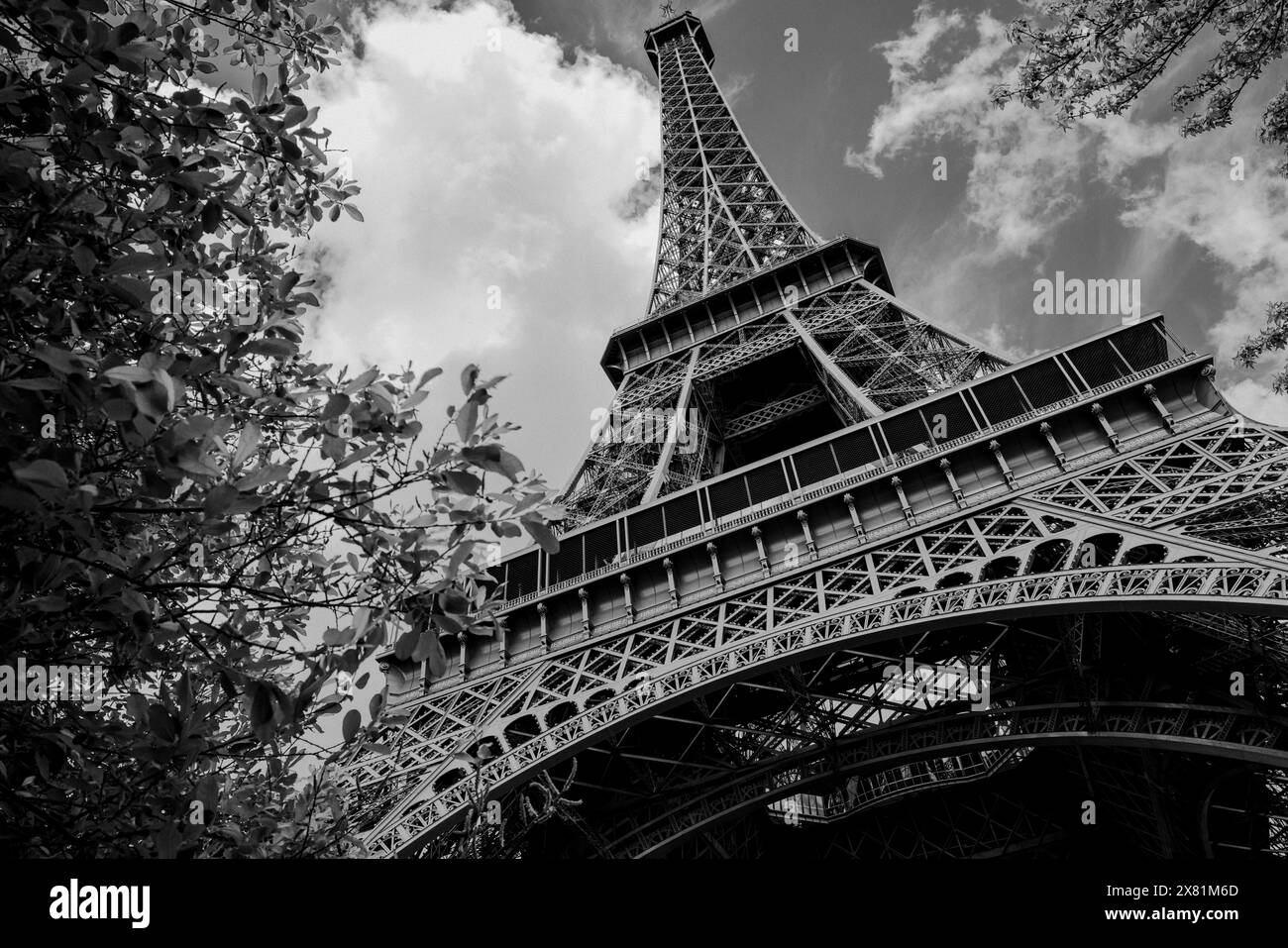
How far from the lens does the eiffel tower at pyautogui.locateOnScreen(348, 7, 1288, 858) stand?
44.4 feet

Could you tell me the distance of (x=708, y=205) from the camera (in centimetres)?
4147

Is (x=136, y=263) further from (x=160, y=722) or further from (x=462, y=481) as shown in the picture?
(x=160, y=722)

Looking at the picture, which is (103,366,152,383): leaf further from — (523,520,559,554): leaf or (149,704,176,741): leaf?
(523,520,559,554): leaf

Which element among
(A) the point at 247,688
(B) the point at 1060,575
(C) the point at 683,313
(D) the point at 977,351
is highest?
(C) the point at 683,313

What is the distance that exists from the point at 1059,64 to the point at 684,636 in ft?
38.7

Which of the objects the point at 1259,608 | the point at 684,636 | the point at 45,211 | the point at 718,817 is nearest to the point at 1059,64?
the point at 1259,608

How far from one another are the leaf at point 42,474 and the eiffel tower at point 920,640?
27.3ft

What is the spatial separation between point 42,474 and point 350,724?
5.63 ft

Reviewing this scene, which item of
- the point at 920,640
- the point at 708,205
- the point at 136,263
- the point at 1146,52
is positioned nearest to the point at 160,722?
the point at 136,263

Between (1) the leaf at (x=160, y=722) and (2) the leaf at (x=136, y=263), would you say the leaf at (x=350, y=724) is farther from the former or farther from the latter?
(2) the leaf at (x=136, y=263)

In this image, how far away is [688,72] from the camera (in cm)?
5481

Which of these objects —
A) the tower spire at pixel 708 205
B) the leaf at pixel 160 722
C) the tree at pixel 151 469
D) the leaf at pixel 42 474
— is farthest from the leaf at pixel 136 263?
the tower spire at pixel 708 205

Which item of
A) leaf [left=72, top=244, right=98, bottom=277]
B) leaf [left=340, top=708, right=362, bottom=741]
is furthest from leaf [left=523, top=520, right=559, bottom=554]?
leaf [left=72, top=244, right=98, bottom=277]
